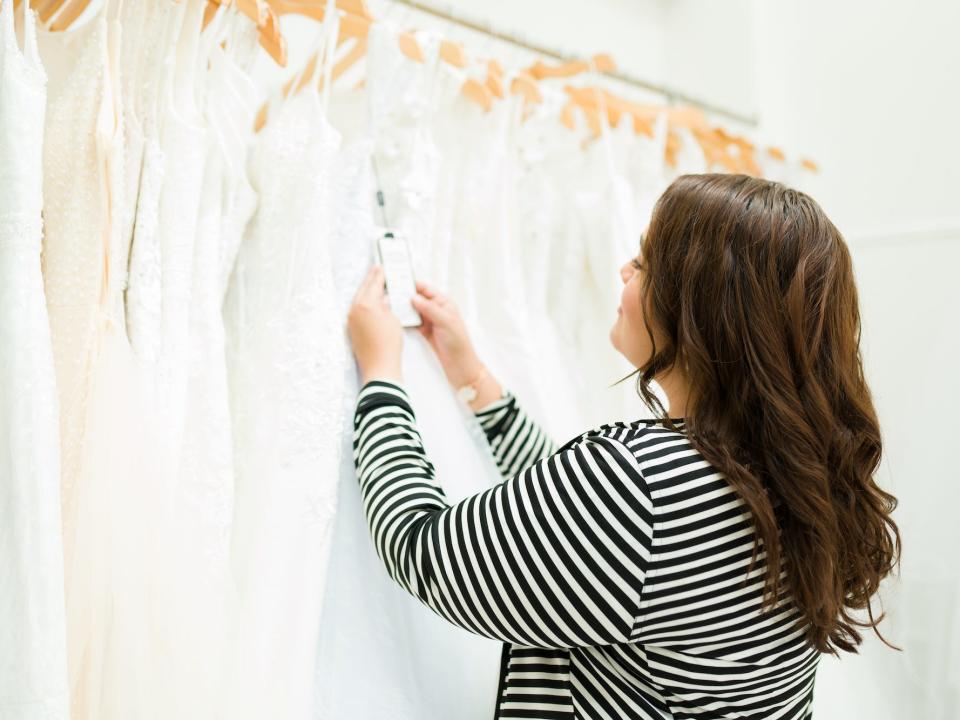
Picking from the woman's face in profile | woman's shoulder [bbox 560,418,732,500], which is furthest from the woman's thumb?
woman's shoulder [bbox 560,418,732,500]

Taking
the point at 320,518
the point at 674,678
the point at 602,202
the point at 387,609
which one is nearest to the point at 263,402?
the point at 320,518

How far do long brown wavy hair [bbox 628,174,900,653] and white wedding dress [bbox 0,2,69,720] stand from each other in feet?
1.65

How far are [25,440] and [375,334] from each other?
0.38 metres

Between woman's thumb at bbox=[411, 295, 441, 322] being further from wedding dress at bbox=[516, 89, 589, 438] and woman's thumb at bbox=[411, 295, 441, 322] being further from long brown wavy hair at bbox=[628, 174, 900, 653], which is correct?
long brown wavy hair at bbox=[628, 174, 900, 653]

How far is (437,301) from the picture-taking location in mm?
938

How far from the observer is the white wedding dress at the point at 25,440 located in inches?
20.3

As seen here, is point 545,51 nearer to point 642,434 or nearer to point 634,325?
point 634,325

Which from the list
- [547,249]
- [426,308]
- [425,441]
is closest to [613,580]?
[425,441]

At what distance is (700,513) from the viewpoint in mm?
605

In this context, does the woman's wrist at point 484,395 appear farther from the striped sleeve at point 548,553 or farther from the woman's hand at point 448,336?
the striped sleeve at point 548,553

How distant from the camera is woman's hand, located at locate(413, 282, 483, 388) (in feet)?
3.04

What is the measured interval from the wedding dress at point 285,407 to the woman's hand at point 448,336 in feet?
0.49

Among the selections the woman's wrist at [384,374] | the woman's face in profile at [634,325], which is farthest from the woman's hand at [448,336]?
the woman's face in profile at [634,325]

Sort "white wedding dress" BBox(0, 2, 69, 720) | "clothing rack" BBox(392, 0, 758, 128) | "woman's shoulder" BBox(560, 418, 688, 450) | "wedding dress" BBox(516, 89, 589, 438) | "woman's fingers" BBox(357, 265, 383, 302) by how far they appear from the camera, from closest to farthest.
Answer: "white wedding dress" BBox(0, 2, 69, 720) → "woman's shoulder" BBox(560, 418, 688, 450) → "woman's fingers" BBox(357, 265, 383, 302) → "clothing rack" BBox(392, 0, 758, 128) → "wedding dress" BBox(516, 89, 589, 438)
